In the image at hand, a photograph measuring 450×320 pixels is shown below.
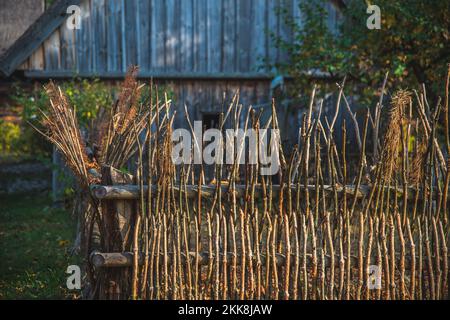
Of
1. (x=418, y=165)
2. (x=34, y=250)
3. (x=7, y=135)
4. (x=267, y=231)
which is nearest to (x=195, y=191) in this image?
(x=267, y=231)

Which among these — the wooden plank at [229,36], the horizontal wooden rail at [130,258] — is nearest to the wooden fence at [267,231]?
the horizontal wooden rail at [130,258]

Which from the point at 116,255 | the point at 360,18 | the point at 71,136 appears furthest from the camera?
the point at 360,18

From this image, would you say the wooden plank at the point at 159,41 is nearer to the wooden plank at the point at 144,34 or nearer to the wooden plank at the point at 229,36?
the wooden plank at the point at 144,34

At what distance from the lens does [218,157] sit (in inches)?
177

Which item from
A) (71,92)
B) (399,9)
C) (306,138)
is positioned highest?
(399,9)

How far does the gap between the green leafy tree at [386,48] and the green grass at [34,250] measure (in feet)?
14.1

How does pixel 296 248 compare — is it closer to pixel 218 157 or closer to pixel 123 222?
pixel 218 157

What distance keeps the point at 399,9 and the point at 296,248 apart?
5.91 m

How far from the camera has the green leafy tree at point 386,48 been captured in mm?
9633

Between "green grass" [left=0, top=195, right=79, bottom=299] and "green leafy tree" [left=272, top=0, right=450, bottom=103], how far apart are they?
4.30m

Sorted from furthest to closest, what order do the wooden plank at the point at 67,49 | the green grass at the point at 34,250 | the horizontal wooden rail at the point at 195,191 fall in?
1. the wooden plank at the point at 67,49
2. the green grass at the point at 34,250
3. the horizontal wooden rail at the point at 195,191

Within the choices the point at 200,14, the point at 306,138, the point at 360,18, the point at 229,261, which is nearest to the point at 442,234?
the point at 306,138

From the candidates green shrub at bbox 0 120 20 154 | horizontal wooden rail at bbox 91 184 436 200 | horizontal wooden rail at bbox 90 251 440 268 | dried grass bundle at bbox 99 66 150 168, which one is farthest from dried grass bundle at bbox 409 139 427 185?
green shrub at bbox 0 120 20 154

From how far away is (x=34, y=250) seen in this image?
7484 mm
